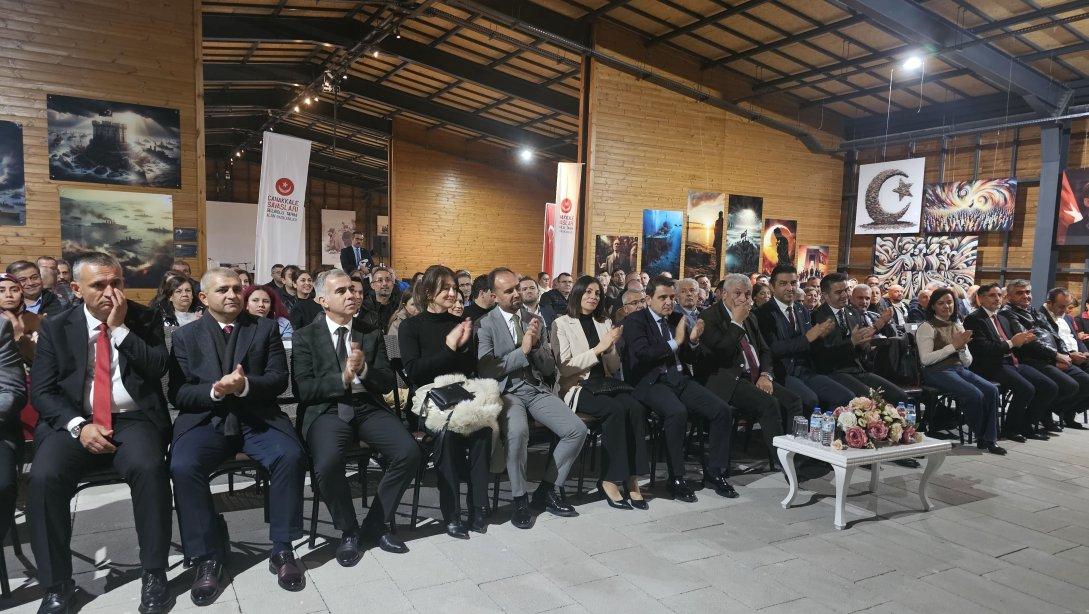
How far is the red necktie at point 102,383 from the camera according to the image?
2760 millimetres

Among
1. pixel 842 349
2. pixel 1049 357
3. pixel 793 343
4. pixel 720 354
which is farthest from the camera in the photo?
pixel 1049 357

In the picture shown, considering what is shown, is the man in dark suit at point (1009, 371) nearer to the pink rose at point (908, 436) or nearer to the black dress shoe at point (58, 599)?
the pink rose at point (908, 436)

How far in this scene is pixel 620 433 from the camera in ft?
12.6

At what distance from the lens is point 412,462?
3.20 meters

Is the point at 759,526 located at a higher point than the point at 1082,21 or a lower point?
lower

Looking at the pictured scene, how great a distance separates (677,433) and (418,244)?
45.3 ft

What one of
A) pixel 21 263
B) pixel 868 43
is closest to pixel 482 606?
pixel 21 263

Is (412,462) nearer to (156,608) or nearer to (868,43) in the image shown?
(156,608)

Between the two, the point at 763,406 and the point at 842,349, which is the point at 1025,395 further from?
the point at 763,406

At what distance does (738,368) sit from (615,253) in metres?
→ 7.07

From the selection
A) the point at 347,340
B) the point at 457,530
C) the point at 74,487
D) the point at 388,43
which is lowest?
the point at 457,530

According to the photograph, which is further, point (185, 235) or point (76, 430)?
point (185, 235)

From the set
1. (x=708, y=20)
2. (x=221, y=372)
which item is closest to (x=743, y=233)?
(x=708, y=20)

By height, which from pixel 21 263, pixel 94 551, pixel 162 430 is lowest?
pixel 94 551
